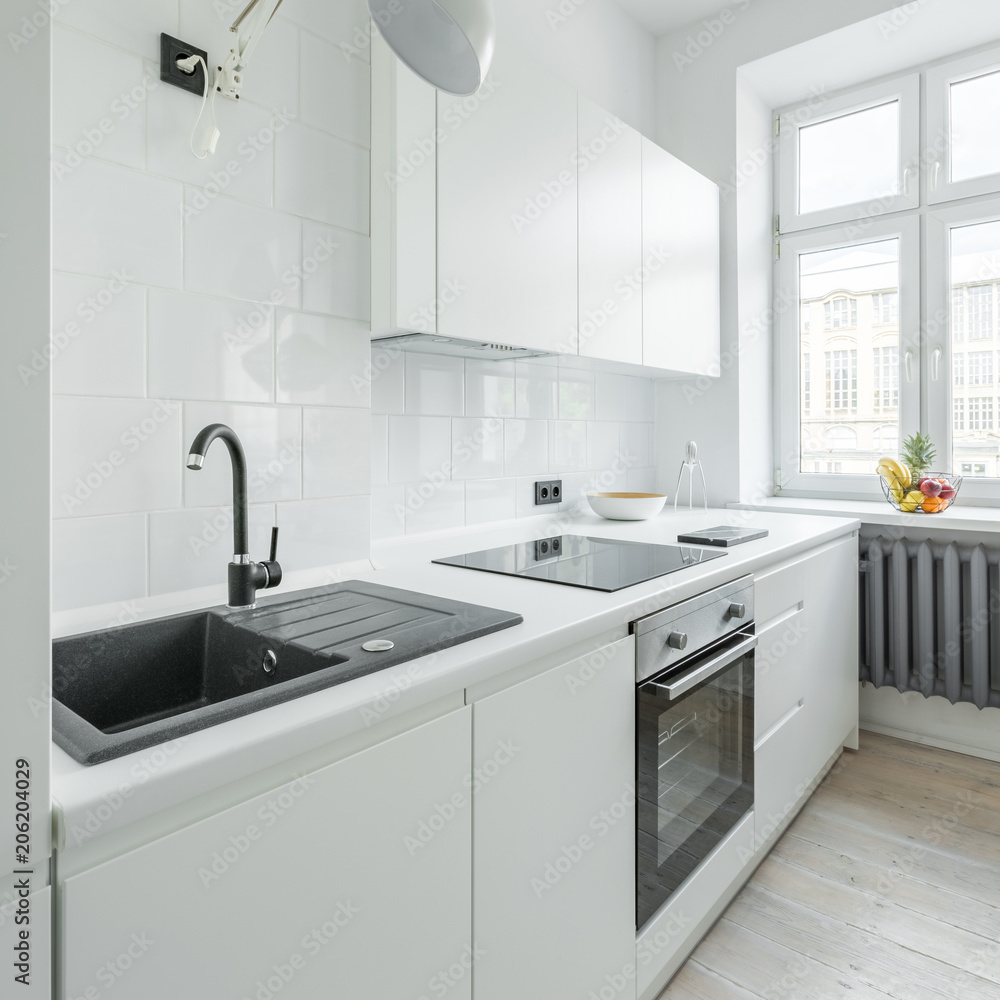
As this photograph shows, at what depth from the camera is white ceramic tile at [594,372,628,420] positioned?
2602 millimetres

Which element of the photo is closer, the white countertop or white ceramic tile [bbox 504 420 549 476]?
the white countertop

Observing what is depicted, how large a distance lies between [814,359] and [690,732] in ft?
6.91

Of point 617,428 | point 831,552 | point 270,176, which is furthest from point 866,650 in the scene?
point 270,176

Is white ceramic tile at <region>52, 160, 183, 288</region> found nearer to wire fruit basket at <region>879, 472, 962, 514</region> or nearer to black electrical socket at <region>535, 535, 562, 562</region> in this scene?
black electrical socket at <region>535, 535, 562, 562</region>

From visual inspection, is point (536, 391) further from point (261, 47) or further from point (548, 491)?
point (261, 47)

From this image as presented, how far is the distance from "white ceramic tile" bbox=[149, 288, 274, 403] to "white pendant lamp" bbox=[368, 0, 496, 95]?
0.55 meters

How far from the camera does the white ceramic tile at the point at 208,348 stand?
1.20m

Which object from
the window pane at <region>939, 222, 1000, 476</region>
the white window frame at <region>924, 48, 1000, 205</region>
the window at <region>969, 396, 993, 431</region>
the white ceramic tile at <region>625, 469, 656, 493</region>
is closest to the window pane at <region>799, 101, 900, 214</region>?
the white window frame at <region>924, 48, 1000, 205</region>

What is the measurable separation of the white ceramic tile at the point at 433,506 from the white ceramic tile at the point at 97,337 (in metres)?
0.79

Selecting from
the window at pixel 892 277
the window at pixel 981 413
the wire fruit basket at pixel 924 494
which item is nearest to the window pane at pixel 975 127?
the window at pixel 892 277

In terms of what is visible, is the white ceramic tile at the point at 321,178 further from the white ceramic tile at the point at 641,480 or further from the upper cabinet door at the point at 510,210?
the white ceramic tile at the point at 641,480
